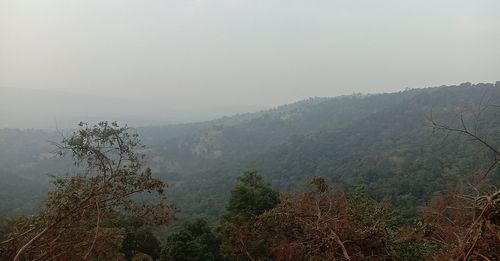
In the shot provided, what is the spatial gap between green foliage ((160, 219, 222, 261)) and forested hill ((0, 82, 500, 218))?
700 centimetres

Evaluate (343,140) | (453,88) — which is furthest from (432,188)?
(453,88)

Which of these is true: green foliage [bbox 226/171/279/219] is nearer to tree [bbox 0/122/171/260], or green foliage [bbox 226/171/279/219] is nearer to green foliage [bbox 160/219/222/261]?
green foliage [bbox 160/219/222/261]

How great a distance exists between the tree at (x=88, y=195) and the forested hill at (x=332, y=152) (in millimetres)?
4295

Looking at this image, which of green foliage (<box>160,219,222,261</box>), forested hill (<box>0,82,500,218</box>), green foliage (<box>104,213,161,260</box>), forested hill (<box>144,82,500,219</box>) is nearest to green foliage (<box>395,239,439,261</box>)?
forested hill (<box>0,82,500,218</box>)

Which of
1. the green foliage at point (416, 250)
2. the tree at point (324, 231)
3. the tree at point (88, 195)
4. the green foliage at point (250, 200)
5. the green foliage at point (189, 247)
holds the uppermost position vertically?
the tree at point (88, 195)

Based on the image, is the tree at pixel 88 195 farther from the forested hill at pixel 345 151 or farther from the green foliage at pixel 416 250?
the forested hill at pixel 345 151

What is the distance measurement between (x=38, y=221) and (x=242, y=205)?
11.9 meters

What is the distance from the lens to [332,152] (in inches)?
2571

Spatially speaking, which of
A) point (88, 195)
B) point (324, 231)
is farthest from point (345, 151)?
point (88, 195)

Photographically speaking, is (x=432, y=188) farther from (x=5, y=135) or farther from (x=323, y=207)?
(x=5, y=135)

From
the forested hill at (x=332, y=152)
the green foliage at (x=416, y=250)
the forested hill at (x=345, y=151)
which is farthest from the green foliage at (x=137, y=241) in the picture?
the forested hill at (x=345, y=151)

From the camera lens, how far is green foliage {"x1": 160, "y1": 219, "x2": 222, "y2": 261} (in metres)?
16.9

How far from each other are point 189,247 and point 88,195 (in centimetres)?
1198

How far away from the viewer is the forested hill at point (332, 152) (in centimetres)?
3838
